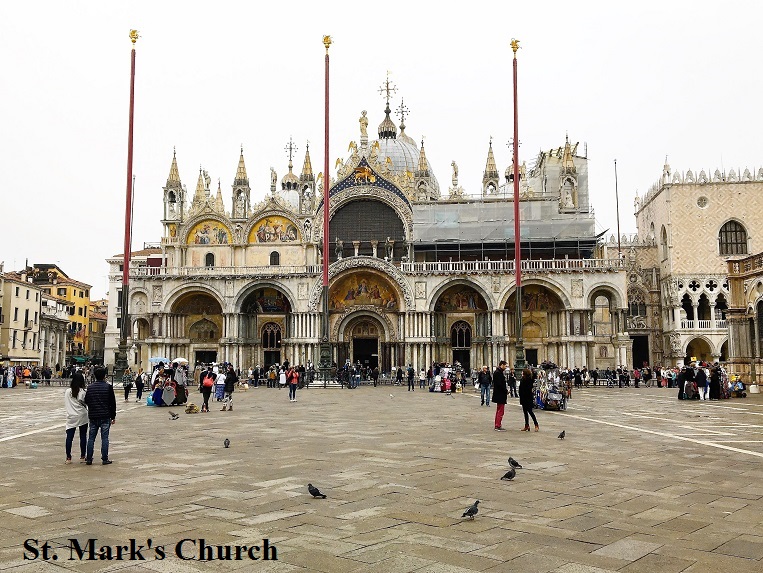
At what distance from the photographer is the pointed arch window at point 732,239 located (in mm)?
53156

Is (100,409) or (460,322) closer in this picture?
(100,409)

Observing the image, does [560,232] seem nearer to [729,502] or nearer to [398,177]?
[398,177]

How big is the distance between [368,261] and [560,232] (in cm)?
1364

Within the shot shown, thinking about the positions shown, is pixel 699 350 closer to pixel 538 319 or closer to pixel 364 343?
pixel 538 319

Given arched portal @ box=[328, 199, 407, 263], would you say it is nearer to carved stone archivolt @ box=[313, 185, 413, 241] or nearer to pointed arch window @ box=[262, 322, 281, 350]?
carved stone archivolt @ box=[313, 185, 413, 241]

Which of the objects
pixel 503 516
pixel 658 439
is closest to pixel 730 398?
Result: pixel 658 439

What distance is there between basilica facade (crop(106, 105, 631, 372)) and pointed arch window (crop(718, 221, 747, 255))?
10.6 m

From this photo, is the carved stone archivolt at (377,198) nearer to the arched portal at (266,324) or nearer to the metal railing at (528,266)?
the metal railing at (528,266)

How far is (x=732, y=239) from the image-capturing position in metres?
53.5

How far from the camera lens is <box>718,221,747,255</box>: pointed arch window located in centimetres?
5316

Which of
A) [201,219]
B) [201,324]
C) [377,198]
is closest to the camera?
[377,198]

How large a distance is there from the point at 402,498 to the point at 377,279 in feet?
135

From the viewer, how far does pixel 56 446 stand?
13.4 m

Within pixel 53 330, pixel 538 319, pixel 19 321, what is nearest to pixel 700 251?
pixel 538 319
